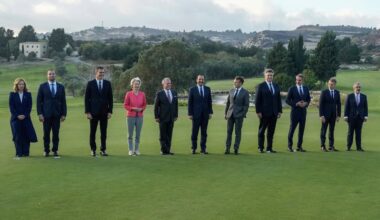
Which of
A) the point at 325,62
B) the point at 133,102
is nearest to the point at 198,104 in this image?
the point at 133,102

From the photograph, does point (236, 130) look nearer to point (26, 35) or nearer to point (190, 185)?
point (190, 185)

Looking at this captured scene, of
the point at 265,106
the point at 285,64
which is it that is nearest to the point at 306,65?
the point at 285,64

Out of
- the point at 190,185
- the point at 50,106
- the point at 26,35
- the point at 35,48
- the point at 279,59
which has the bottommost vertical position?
the point at 190,185

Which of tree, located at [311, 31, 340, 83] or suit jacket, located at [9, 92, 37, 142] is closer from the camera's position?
suit jacket, located at [9, 92, 37, 142]

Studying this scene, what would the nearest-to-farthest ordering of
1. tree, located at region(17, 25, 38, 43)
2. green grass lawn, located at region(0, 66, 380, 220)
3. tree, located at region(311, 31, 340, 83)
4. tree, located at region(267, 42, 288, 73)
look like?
green grass lawn, located at region(0, 66, 380, 220)
tree, located at region(311, 31, 340, 83)
tree, located at region(267, 42, 288, 73)
tree, located at region(17, 25, 38, 43)

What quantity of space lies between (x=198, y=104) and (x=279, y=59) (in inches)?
3202

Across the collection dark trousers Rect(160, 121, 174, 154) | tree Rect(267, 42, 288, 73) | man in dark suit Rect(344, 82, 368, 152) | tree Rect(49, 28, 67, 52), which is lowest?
dark trousers Rect(160, 121, 174, 154)

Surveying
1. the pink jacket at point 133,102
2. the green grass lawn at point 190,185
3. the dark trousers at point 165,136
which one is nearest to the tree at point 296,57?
the green grass lawn at point 190,185

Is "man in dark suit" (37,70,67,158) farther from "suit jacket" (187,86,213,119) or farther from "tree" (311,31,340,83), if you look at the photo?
"tree" (311,31,340,83)

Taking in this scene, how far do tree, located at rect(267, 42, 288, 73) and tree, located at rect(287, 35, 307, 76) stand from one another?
0.67m

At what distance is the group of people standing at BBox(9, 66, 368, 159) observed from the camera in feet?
44.6

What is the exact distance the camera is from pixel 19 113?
1366cm

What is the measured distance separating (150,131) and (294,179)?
38.0 ft

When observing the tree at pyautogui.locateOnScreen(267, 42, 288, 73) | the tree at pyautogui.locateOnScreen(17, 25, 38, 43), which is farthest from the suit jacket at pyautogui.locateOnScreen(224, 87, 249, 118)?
the tree at pyautogui.locateOnScreen(17, 25, 38, 43)
